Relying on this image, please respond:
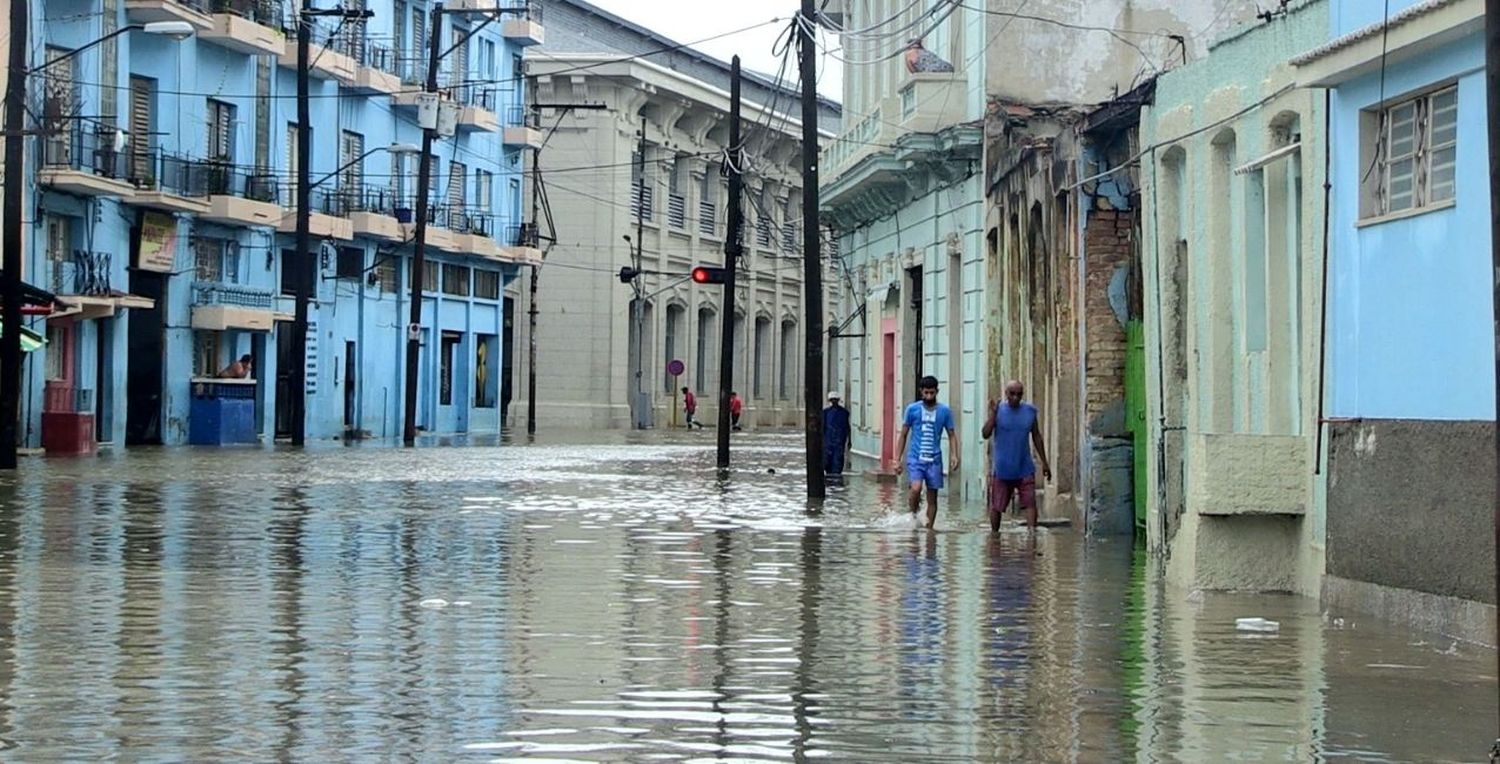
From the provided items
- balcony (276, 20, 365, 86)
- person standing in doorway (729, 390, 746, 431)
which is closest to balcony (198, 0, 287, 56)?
balcony (276, 20, 365, 86)

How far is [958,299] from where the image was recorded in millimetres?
32844

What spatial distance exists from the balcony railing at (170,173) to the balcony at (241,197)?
19cm

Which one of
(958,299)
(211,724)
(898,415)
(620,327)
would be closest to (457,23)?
(620,327)

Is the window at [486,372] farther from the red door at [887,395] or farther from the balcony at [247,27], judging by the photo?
the red door at [887,395]

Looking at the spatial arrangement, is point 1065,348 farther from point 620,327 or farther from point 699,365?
point 699,365

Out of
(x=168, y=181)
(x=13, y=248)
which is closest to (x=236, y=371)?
(x=168, y=181)

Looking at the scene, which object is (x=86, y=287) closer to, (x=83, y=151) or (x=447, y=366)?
(x=83, y=151)

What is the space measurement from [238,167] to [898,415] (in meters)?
18.1

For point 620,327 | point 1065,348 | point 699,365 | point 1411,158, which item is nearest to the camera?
point 1411,158

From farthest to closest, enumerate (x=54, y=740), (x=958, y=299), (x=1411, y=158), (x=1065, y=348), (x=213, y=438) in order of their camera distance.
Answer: (x=213, y=438) → (x=958, y=299) → (x=1065, y=348) → (x=1411, y=158) → (x=54, y=740)

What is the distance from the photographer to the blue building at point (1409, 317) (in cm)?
1304

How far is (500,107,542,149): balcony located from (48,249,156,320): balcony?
22998mm

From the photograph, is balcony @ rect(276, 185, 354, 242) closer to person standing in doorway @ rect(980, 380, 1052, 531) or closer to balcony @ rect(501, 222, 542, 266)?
balcony @ rect(501, 222, 542, 266)

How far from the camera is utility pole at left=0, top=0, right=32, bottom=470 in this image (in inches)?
1284
